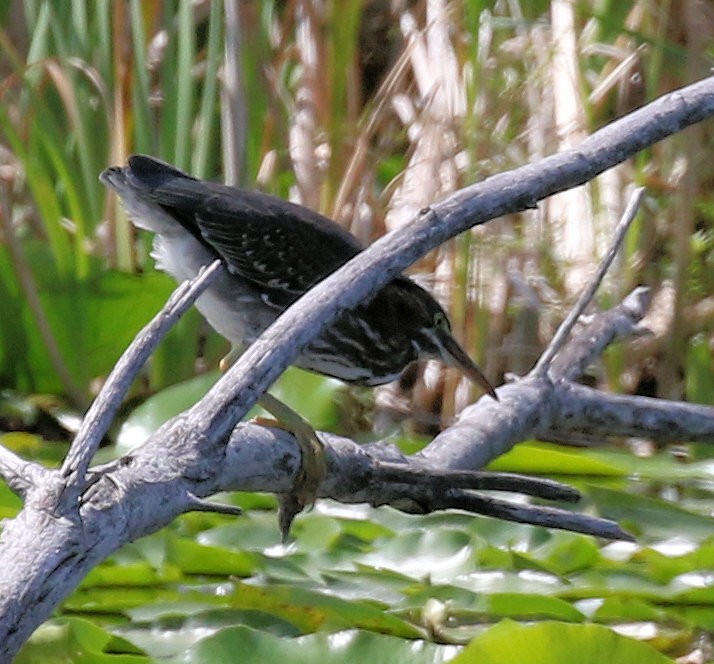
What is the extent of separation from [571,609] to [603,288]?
1677 mm

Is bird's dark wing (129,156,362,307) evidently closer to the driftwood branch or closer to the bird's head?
the bird's head

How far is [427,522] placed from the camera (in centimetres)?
269

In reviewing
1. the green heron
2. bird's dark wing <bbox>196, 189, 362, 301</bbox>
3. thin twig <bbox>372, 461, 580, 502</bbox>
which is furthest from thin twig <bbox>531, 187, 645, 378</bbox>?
thin twig <bbox>372, 461, 580, 502</bbox>

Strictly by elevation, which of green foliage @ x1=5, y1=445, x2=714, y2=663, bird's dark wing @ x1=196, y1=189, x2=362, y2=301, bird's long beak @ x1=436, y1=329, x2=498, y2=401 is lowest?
green foliage @ x1=5, y1=445, x2=714, y2=663

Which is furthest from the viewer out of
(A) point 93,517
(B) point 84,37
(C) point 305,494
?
(B) point 84,37

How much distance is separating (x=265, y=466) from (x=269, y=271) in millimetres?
985

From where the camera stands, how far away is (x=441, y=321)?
9.55 ft

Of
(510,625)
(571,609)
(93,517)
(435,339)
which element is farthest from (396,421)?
(93,517)

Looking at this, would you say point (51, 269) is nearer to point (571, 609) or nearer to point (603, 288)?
point (603, 288)

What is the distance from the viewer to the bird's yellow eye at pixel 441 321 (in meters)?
2.89

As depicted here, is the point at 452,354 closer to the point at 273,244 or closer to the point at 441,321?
the point at 441,321

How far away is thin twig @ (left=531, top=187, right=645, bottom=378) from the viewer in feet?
7.97

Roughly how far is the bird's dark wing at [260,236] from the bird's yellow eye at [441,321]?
0.75ft

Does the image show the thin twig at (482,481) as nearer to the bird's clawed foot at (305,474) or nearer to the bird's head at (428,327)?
the bird's clawed foot at (305,474)
